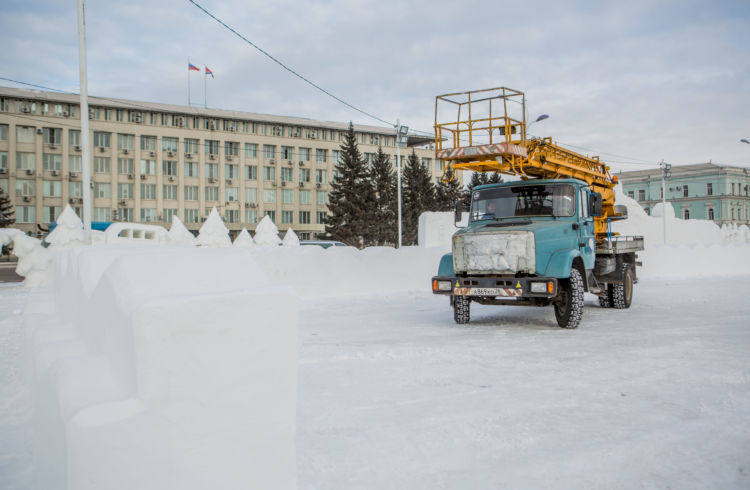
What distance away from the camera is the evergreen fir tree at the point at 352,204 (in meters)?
51.5

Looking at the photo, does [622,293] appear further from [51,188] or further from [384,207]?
[51,188]

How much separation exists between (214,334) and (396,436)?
2.36 meters

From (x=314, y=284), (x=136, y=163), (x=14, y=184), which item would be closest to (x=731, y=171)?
(x=136, y=163)

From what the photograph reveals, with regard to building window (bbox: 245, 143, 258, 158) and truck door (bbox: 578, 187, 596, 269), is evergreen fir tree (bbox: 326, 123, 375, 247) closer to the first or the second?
building window (bbox: 245, 143, 258, 158)

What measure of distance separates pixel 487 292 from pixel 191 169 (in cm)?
6551

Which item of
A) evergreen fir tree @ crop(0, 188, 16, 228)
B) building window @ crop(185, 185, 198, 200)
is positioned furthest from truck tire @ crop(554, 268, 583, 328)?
building window @ crop(185, 185, 198, 200)

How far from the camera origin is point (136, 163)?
66312mm

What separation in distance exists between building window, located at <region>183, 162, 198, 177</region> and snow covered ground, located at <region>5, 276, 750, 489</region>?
62.6 meters

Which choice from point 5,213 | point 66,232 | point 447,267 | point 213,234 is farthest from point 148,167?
point 447,267

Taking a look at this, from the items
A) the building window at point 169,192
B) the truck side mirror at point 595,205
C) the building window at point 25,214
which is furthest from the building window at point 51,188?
the truck side mirror at point 595,205

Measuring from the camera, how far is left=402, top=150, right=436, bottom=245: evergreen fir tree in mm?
53888

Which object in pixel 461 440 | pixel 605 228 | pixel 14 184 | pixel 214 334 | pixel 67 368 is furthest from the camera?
pixel 14 184

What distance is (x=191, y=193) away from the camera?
226ft

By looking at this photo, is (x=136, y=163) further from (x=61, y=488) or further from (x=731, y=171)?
(x=731, y=171)
